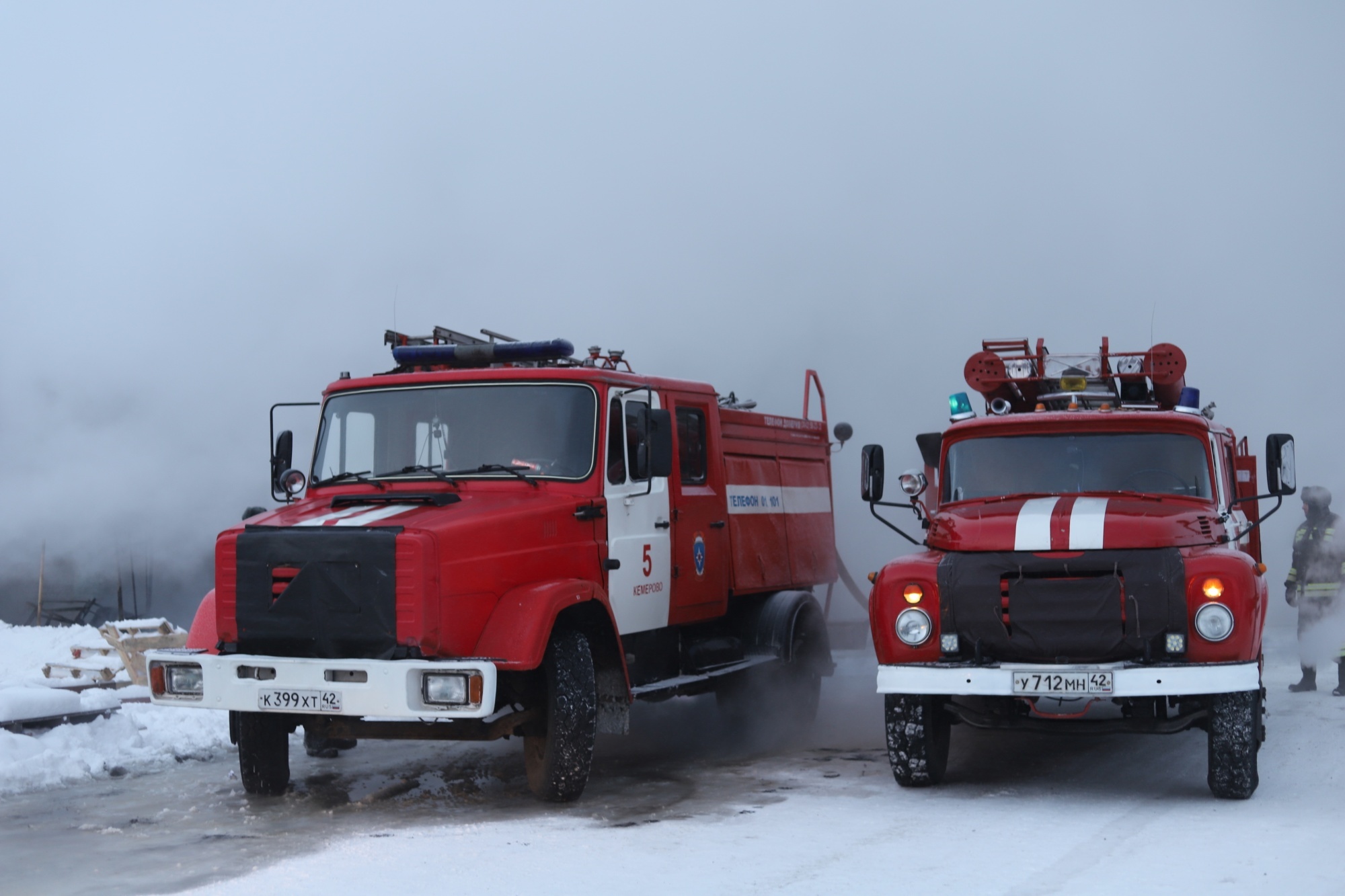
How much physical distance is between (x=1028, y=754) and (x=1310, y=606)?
4276 mm

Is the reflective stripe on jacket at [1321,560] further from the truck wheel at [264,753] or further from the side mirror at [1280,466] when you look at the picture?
the truck wheel at [264,753]

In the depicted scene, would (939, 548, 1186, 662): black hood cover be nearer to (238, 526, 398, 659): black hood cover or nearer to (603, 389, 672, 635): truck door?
(603, 389, 672, 635): truck door

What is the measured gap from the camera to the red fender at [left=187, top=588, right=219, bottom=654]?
24.5 ft

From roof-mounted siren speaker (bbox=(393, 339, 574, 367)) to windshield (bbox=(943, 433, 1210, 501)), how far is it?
267 cm

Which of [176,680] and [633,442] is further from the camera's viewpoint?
[633,442]

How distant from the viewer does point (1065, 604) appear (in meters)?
6.92

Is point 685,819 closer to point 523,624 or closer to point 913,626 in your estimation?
point 523,624

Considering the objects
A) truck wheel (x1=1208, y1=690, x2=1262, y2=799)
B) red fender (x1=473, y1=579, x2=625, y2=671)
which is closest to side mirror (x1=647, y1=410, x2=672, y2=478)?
red fender (x1=473, y1=579, x2=625, y2=671)

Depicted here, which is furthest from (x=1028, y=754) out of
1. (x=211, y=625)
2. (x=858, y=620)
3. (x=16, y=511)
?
(x=16, y=511)

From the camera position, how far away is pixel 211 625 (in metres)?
7.53

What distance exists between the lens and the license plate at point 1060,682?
21.8 feet

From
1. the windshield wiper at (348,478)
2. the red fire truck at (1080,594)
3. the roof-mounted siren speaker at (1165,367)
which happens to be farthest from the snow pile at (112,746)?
the roof-mounted siren speaker at (1165,367)

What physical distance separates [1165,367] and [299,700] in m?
6.31

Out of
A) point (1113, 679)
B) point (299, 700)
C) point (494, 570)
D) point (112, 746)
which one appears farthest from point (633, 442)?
point (112, 746)
